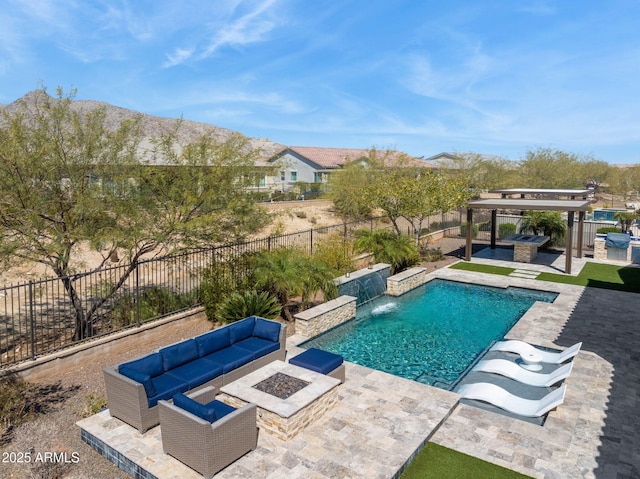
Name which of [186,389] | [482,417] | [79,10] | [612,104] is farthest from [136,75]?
[612,104]

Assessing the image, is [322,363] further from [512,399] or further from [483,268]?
[483,268]

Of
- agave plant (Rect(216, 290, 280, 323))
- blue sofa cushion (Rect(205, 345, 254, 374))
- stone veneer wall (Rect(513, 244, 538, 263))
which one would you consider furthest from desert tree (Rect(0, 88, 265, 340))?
stone veneer wall (Rect(513, 244, 538, 263))

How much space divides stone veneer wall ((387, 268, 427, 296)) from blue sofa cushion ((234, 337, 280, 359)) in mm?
8058

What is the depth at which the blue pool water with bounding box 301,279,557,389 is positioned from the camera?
10.8 meters

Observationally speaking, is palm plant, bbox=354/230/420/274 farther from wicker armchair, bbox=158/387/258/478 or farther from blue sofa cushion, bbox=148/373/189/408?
wicker armchair, bbox=158/387/258/478

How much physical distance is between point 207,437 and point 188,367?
268 cm

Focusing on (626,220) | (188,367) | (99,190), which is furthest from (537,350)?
(626,220)

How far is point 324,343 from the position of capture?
1209 cm

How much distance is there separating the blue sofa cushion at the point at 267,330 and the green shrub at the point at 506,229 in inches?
897

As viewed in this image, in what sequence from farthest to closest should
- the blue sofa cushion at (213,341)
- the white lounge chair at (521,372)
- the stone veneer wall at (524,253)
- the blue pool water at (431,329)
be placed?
the stone veneer wall at (524,253) < the blue pool water at (431,329) < the white lounge chair at (521,372) < the blue sofa cushion at (213,341)

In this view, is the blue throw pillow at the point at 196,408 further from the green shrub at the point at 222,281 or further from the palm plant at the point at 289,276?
the palm plant at the point at 289,276

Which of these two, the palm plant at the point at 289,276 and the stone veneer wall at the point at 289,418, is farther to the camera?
the palm plant at the point at 289,276

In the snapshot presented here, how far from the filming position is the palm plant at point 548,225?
2541 cm

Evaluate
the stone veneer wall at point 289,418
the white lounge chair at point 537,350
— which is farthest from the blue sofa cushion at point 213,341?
the white lounge chair at point 537,350
